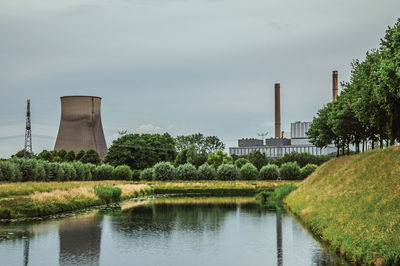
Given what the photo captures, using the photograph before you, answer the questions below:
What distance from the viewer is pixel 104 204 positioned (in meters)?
33.4

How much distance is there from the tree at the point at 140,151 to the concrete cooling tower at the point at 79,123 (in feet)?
38.2

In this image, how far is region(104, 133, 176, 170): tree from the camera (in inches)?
3162

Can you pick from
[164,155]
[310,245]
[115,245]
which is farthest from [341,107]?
[164,155]

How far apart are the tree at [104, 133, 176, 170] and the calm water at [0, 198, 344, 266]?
187 feet

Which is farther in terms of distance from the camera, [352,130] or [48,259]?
[352,130]

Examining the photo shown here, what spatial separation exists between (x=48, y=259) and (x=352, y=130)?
30121 mm

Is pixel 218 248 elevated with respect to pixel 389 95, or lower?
lower

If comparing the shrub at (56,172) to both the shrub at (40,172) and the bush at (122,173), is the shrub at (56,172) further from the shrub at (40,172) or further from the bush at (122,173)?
the bush at (122,173)

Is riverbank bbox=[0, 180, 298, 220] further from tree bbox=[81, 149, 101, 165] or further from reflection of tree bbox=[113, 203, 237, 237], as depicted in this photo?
tree bbox=[81, 149, 101, 165]

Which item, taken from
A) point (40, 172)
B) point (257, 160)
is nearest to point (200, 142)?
point (257, 160)

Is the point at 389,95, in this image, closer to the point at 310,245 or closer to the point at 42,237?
the point at 310,245

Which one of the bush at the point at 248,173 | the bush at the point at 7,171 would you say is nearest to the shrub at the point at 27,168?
the bush at the point at 7,171

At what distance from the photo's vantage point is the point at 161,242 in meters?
16.0

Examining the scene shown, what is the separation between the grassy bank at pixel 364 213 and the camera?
1191cm
